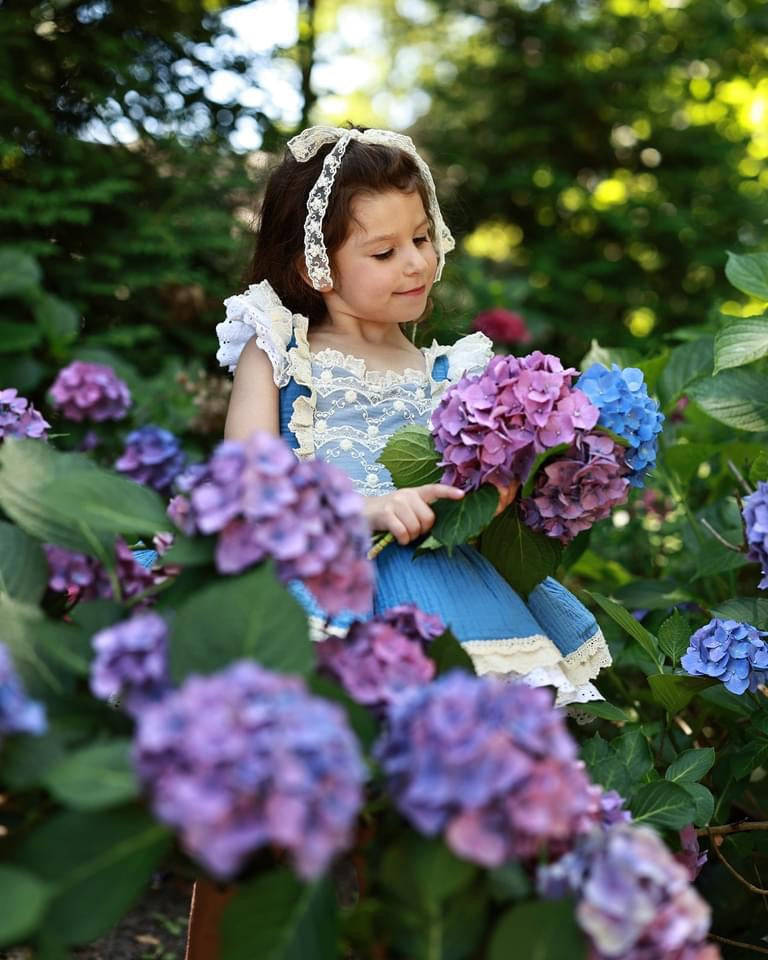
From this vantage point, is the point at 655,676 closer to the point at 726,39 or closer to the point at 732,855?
the point at 732,855

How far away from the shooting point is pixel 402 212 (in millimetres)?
2033

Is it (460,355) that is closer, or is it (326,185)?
(326,185)

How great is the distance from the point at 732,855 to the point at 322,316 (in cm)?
125

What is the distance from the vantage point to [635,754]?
5.26ft

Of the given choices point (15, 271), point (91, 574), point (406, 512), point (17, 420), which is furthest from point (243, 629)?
point (15, 271)

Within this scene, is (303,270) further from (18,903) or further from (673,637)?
(18,903)

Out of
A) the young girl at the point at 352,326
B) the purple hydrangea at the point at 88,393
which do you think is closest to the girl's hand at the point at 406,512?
the young girl at the point at 352,326

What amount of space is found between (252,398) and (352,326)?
30 cm

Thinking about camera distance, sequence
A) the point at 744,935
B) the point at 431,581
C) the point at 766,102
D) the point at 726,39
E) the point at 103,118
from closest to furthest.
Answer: the point at 431,581 < the point at 744,935 < the point at 103,118 < the point at 726,39 < the point at 766,102

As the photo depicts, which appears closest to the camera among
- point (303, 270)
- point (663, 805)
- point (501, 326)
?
point (663, 805)

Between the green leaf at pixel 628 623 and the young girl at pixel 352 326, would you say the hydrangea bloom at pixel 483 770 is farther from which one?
the green leaf at pixel 628 623

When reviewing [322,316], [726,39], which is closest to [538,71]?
[726,39]

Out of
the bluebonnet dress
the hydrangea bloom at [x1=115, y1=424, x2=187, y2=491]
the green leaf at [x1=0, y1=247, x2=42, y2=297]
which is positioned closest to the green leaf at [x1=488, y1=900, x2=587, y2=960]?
the bluebonnet dress

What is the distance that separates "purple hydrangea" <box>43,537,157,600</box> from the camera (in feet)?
3.85
